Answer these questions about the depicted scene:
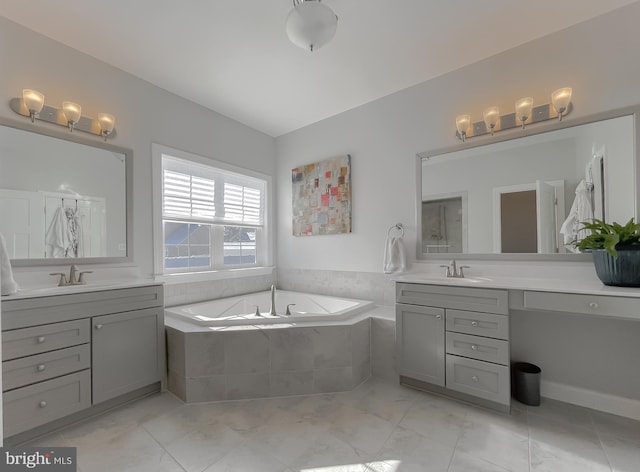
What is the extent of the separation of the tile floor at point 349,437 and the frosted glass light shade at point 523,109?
205 cm

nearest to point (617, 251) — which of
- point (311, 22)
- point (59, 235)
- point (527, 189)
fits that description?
point (527, 189)

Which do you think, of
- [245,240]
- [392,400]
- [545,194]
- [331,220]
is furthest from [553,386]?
[245,240]

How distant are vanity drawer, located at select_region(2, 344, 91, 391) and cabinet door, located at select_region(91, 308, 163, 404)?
0.07m

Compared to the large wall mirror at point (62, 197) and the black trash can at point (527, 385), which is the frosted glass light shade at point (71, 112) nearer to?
the large wall mirror at point (62, 197)

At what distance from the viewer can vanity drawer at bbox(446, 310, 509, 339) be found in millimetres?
→ 2080

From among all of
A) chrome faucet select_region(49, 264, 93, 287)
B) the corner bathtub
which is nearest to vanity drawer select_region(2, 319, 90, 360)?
chrome faucet select_region(49, 264, 93, 287)

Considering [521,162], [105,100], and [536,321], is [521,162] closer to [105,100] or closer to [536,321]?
[536,321]

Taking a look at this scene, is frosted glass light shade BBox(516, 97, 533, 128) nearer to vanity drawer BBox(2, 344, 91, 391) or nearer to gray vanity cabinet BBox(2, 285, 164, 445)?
gray vanity cabinet BBox(2, 285, 164, 445)

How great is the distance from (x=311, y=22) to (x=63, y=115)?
6.41ft

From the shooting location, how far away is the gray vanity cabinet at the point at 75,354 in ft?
5.93

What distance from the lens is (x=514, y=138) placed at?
2438 mm

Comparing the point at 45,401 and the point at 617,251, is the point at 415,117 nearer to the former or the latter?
the point at 617,251

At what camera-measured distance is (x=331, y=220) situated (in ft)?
11.4

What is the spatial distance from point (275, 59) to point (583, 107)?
7.38 ft
